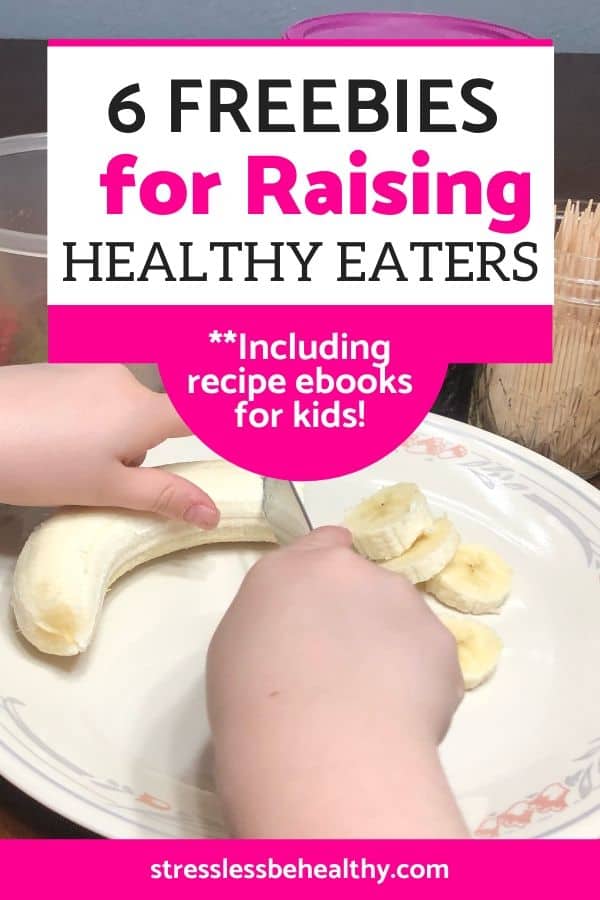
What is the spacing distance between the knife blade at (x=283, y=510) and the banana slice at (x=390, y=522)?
0.14ft

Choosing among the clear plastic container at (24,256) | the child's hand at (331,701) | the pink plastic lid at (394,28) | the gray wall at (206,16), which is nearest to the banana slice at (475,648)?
the child's hand at (331,701)

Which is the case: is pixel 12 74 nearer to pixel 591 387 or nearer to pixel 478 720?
pixel 591 387

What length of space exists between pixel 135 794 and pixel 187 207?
32 centimetres

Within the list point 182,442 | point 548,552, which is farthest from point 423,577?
point 182,442

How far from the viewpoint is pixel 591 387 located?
2.01ft

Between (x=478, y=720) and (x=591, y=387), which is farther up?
(x=591, y=387)

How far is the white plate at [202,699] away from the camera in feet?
1.30

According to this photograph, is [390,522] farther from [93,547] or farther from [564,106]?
[564,106]

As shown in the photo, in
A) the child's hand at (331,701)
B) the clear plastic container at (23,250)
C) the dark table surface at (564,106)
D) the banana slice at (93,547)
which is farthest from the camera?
the dark table surface at (564,106)

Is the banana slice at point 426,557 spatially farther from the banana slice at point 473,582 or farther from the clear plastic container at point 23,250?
the clear plastic container at point 23,250

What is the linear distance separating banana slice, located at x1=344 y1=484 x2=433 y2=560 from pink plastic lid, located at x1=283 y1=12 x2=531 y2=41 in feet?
1.00
